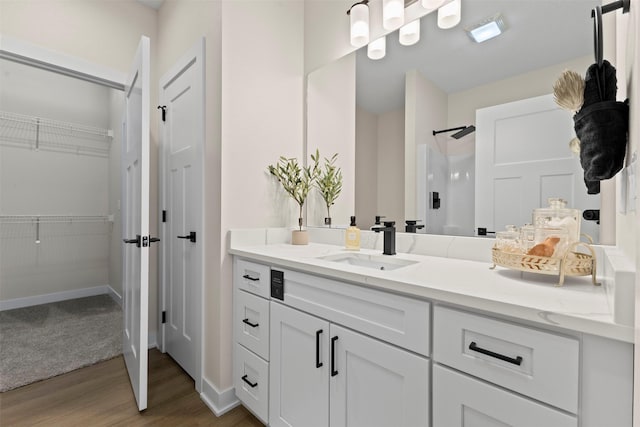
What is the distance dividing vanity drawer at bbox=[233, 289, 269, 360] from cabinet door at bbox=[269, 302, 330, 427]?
62 millimetres

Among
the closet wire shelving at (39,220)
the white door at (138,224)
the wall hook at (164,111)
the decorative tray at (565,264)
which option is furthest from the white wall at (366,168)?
the closet wire shelving at (39,220)

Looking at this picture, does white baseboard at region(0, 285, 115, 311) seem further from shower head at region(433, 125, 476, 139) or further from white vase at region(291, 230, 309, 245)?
shower head at region(433, 125, 476, 139)

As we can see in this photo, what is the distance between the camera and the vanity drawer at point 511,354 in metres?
0.65

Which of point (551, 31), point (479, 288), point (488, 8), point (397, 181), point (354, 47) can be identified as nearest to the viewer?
point (479, 288)

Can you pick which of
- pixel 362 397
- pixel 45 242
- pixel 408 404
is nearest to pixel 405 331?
pixel 408 404

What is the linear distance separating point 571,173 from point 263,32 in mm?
1764

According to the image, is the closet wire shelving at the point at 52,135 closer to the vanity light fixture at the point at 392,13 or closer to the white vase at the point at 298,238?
the white vase at the point at 298,238

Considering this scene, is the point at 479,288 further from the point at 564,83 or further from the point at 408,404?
the point at 564,83

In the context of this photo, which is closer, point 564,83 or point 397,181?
point 564,83

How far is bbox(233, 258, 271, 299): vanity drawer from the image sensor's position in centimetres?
146

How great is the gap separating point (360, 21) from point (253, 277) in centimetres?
152

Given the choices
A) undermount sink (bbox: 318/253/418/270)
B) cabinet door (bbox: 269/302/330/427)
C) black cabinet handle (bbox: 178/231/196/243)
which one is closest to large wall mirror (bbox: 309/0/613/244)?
undermount sink (bbox: 318/253/418/270)

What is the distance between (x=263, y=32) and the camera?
1875 mm

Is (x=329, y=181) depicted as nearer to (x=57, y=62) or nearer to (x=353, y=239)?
(x=353, y=239)
